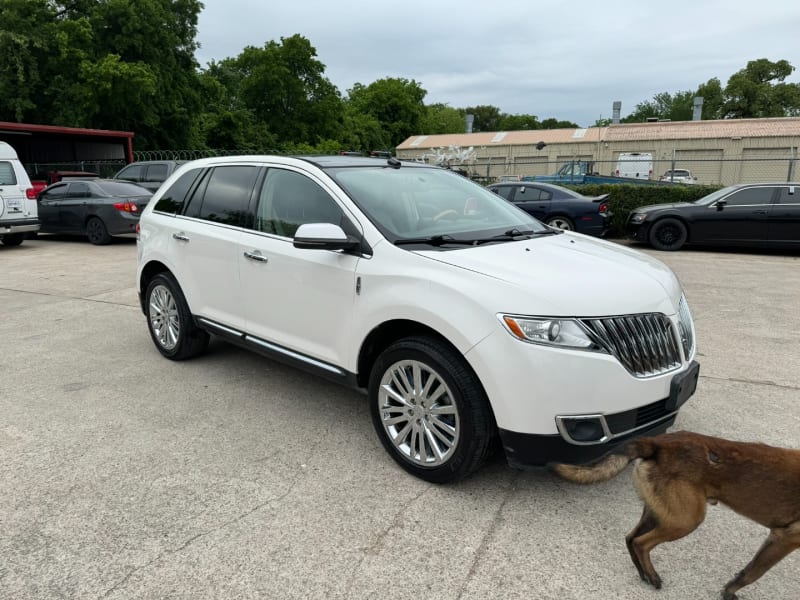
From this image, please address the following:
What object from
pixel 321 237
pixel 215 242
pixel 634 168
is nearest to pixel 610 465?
pixel 321 237

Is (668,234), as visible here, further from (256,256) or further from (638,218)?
(256,256)

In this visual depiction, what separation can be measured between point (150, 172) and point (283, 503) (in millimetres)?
15120

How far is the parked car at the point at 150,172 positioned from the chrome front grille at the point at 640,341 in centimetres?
1487

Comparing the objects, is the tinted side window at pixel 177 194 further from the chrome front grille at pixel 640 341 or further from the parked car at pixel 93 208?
the parked car at pixel 93 208

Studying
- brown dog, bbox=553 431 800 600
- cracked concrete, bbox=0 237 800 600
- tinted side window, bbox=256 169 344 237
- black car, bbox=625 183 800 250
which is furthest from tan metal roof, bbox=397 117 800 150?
brown dog, bbox=553 431 800 600

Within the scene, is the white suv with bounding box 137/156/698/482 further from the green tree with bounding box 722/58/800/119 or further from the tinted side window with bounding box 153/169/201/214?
the green tree with bounding box 722/58/800/119

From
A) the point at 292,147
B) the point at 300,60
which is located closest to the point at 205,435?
the point at 292,147

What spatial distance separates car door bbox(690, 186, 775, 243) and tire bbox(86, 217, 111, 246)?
1291 centimetres

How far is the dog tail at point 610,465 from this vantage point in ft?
7.44

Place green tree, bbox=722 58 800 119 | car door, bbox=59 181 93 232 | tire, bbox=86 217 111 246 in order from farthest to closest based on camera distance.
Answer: green tree, bbox=722 58 800 119 → car door, bbox=59 181 93 232 → tire, bbox=86 217 111 246

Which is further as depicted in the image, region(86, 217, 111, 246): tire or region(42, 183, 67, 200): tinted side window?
region(42, 183, 67, 200): tinted side window

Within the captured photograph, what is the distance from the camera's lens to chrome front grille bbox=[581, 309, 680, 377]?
2607 mm

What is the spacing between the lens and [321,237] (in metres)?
3.18

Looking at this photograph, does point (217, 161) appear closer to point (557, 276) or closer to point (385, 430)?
point (385, 430)
